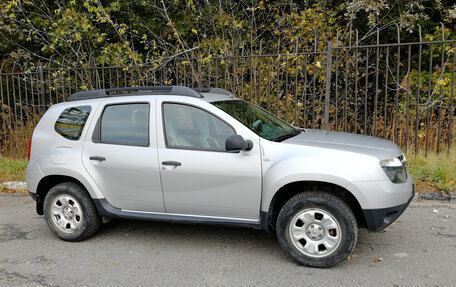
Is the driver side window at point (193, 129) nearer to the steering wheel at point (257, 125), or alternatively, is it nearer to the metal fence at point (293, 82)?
the steering wheel at point (257, 125)

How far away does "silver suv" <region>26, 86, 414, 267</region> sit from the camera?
355 centimetres

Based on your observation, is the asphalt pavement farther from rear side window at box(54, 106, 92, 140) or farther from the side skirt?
rear side window at box(54, 106, 92, 140)

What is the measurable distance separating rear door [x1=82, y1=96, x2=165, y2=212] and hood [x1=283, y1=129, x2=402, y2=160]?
1422 mm

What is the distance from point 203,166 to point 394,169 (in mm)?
1785

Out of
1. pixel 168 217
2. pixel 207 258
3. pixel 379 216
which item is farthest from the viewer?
pixel 168 217

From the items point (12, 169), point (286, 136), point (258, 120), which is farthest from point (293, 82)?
point (12, 169)

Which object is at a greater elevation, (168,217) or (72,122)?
(72,122)

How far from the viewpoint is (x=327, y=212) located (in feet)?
11.7

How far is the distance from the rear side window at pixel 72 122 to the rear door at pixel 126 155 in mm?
177

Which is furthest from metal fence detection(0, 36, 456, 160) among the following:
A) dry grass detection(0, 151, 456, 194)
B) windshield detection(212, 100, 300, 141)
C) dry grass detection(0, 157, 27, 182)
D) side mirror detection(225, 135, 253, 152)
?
side mirror detection(225, 135, 253, 152)

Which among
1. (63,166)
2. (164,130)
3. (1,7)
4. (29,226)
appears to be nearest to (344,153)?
(164,130)

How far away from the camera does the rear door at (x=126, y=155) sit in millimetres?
4078

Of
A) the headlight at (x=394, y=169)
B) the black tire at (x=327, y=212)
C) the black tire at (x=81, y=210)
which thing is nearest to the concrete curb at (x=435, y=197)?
the headlight at (x=394, y=169)

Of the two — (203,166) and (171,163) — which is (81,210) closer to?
(171,163)
